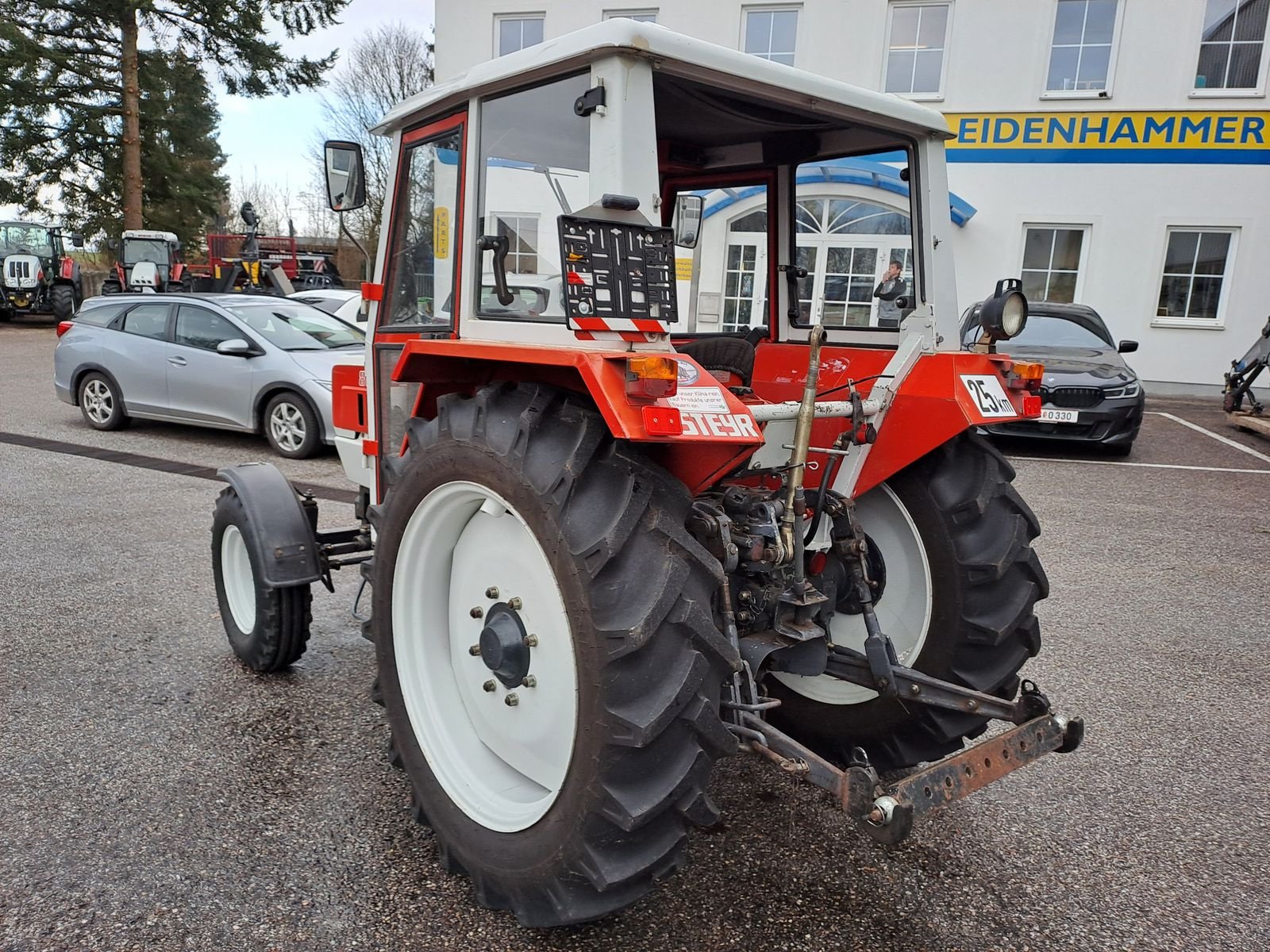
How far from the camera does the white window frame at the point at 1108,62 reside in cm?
1456

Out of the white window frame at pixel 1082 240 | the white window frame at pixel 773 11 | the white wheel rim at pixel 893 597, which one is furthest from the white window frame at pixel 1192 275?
the white wheel rim at pixel 893 597

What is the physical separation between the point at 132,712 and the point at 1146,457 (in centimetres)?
985

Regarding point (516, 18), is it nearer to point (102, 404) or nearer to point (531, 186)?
point (102, 404)

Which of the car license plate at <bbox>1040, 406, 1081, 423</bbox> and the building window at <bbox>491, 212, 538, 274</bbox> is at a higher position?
the building window at <bbox>491, 212, 538, 274</bbox>

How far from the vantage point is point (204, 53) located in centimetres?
2195

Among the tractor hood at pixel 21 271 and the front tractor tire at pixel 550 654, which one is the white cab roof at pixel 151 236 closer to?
the tractor hood at pixel 21 271

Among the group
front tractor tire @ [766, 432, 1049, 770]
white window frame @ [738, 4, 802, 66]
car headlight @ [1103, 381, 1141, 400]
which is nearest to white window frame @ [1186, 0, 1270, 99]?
white window frame @ [738, 4, 802, 66]

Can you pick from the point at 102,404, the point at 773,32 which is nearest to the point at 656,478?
the point at 102,404

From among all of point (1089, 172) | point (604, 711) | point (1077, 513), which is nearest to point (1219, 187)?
point (1089, 172)

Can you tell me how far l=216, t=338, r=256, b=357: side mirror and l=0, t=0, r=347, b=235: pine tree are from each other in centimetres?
1645

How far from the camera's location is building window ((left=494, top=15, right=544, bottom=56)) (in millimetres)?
17656

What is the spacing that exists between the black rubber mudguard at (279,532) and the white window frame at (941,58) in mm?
14479

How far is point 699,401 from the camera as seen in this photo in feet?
6.48

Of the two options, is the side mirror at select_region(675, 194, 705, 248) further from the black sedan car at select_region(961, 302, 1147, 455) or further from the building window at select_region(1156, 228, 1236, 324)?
the building window at select_region(1156, 228, 1236, 324)
